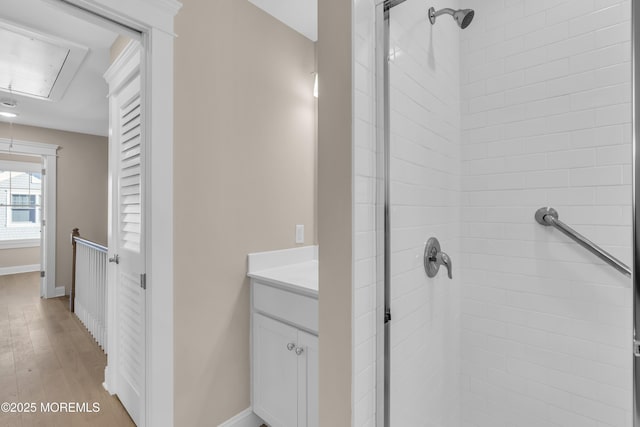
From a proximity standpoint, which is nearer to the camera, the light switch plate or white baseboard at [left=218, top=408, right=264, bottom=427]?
white baseboard at [left=218, top=408, right=264, bottom=427]

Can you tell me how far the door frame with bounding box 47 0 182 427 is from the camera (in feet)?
4.50

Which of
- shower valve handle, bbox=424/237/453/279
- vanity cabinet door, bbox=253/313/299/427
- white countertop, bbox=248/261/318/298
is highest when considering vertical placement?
shower valve handle, bbox=424/237/453/279

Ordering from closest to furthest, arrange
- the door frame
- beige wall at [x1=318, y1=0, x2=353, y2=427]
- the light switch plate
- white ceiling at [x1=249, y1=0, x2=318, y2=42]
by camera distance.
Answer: beige wall at [x1=318, y1=0, x2=353, y2=427]
the door frame
white ceiling at [x1=249, y1=0, x2=318, y2=42]
the light switch plate

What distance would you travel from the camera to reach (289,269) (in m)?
1.86

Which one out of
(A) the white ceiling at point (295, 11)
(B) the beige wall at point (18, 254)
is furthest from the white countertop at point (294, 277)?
(B) the beige wall at point (18, 254)

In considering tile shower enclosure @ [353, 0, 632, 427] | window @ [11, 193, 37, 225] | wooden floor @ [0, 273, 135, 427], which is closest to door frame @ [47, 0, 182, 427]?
wooden floor @ [0, 273, 135, 427]

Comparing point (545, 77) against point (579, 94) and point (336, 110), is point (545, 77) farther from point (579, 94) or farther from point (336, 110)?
point (336, 110)

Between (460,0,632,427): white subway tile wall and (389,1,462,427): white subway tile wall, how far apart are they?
91mm

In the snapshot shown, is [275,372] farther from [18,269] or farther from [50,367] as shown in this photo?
[18,269]

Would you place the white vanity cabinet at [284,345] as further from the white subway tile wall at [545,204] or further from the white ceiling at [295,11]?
the white ceiling at [295,11]

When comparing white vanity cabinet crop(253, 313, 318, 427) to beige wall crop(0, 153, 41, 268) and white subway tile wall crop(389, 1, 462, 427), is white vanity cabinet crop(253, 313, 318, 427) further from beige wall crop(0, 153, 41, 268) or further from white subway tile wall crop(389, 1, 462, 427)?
beige wall crop(0, 153, 41, 268)

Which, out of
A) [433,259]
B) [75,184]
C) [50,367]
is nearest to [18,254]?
[75,184]

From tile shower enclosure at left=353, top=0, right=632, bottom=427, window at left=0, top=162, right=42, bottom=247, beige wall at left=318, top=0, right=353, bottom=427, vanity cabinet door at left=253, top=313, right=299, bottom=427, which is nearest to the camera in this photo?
beige wall at left=318, top=0, right=353, bottom=427

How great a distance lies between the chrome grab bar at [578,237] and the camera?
1.23m
